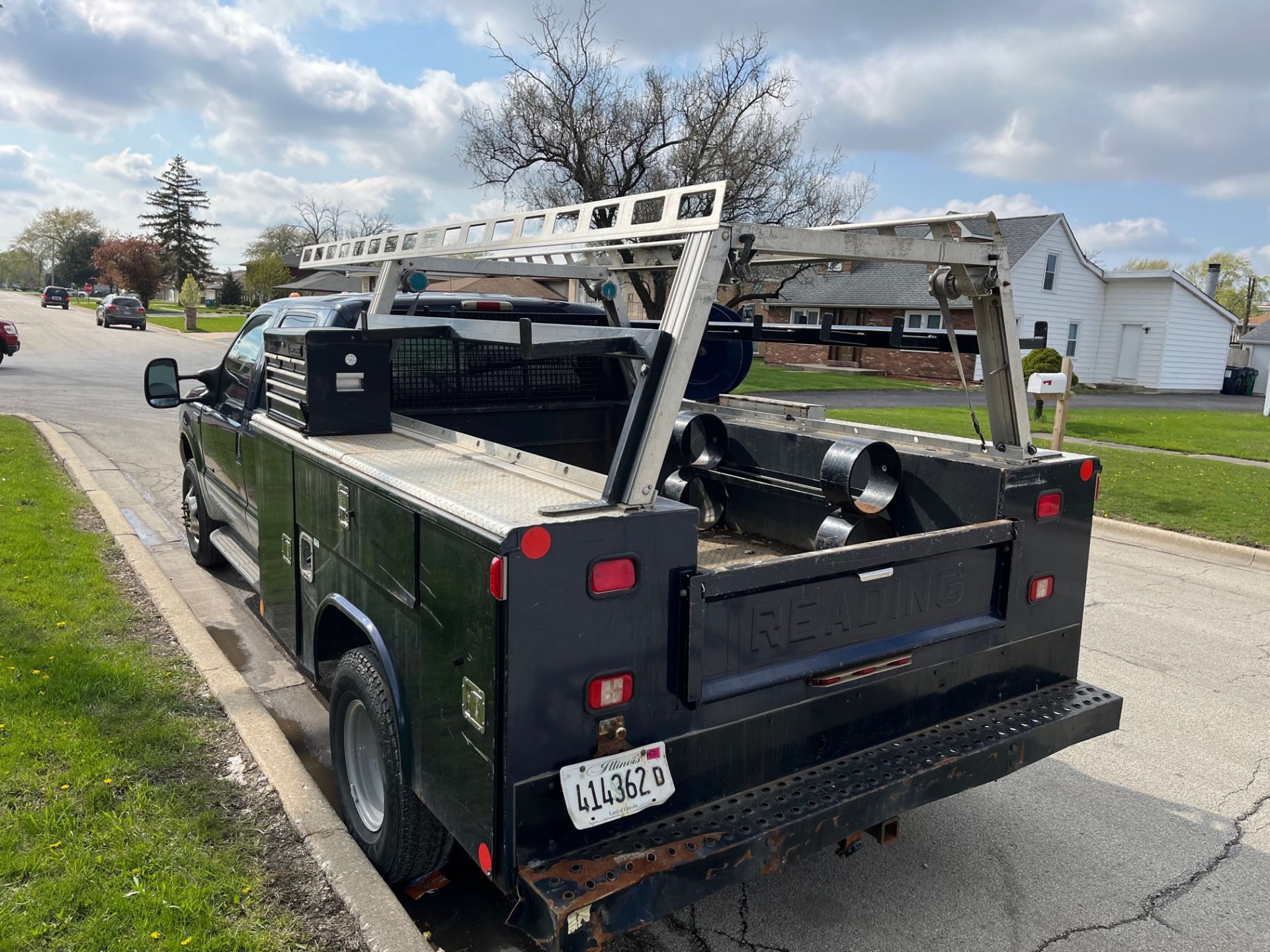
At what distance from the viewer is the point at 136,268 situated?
82.4m

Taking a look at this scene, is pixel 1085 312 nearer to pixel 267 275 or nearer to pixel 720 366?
pixel 720 366

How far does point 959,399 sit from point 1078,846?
2260 centimetres

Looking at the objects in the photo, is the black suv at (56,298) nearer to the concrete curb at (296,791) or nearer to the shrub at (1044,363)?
the shrub at (1044,363)

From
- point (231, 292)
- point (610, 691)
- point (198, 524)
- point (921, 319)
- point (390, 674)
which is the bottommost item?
point (198, 524)

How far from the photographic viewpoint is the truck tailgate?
2.53 metres

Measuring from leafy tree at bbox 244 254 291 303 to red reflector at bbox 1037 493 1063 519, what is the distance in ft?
213

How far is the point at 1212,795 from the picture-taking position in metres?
4.05

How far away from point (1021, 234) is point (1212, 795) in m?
34.2

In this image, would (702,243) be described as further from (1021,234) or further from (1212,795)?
(1021,234)

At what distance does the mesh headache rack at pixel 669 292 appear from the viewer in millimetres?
2365

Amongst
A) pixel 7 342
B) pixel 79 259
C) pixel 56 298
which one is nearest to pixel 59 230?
pixel 79 259

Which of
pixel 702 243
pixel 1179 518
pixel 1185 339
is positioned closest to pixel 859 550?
pixel 702 243

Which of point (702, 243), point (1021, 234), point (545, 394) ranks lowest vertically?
point (545, 394)

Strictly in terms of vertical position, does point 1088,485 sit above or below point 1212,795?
above
